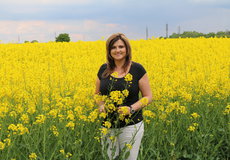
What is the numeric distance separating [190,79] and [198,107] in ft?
3.35

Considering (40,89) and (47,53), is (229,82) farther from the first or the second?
(47,53)

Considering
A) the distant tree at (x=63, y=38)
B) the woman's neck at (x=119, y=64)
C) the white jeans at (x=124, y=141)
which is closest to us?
the white jeans at (x=124, y=141)

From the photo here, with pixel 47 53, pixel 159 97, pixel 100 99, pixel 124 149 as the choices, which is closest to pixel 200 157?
pixel 159 97

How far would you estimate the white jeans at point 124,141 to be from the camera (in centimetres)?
289

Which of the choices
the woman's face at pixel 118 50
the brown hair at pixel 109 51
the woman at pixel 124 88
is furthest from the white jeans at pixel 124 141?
the woman's face at pixel 118 50

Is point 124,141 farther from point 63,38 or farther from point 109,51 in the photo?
point 63,38

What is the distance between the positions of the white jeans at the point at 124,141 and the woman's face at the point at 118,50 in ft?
2.25

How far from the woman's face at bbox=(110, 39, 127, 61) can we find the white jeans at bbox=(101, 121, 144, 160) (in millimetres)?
685

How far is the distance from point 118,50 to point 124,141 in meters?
0.90

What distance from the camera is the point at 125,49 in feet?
9.73

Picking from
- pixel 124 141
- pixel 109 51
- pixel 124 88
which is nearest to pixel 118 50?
pixel 109 51

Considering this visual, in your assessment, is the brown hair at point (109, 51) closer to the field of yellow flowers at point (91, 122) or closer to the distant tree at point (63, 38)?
the field of yellow flowers at point (91, 122)

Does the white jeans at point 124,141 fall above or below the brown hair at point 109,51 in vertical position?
below

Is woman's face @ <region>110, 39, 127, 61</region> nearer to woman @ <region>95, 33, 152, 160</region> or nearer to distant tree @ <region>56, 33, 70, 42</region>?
woman @ <region>95, 33, 152, 160</region>
